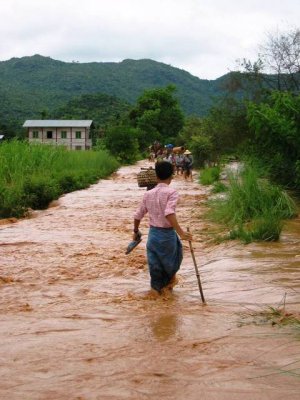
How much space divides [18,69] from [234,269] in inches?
5112

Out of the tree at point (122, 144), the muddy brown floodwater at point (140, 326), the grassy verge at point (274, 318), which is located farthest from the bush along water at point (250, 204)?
the tree at point (122, 144)

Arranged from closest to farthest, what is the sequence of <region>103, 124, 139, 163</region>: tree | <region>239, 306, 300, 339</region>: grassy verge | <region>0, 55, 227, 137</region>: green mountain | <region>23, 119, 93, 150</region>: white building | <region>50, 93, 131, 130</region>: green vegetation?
1. <region>239, 306, 300, 339</region>: grassy verge
2. <region>103, 124, 139, 163</region>: tree
3. <region>23, 119, 93, 150</region>: white building
4. <region>50, 93, 131, 130</region>: green vegetation
5. <region>0, 55, 227, 137</region>: green mountain

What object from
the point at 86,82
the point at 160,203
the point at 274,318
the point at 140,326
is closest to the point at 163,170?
the point at 160,203

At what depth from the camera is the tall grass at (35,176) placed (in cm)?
1495

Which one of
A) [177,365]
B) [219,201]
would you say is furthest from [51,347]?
[219,201]

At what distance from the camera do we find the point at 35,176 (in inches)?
704

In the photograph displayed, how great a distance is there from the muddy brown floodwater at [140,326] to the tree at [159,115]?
56121 mm

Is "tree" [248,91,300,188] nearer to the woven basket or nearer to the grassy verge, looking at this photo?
the woven basket

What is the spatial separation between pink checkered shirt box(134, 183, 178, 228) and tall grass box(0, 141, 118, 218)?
9.18m

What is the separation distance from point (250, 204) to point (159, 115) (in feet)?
194

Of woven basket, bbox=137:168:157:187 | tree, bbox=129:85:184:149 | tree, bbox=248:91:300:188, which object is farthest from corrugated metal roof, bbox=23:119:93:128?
tree, bbox=248:91:300:188

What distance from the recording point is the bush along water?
9.69 meters

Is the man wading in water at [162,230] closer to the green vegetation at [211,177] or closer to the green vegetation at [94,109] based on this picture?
the green vegetation at [211,177]

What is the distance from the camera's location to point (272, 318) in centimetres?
453
